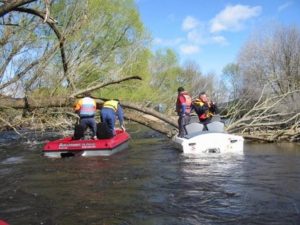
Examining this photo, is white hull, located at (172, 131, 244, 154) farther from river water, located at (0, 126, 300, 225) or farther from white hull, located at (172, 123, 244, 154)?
river water, located at (0, 126, 300, 225)

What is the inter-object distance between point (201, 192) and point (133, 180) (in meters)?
1.93

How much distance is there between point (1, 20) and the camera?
1501cm

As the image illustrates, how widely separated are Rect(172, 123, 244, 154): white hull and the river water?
0.35 m

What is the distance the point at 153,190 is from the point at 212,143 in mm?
4936

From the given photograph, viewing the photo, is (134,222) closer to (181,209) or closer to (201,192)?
(181,209)

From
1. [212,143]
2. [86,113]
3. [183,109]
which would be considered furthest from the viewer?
[183,109]

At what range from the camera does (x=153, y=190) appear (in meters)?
8.55

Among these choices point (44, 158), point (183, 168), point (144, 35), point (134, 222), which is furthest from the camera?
point (144, 35)

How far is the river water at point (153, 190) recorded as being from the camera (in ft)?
22.0

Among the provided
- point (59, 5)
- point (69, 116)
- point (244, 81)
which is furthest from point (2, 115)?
point (244, 81)

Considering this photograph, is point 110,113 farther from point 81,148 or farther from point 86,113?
point 81,148

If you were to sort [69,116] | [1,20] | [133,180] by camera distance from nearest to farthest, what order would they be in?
[133,180] → [1,20] → [69,116]

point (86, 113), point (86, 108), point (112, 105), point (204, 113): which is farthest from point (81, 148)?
point (204, 113)

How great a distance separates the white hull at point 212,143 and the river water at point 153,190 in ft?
1.14
